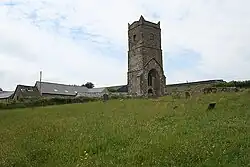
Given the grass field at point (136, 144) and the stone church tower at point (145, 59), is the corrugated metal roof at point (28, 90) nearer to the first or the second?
the stone church tower at point (145, 59)

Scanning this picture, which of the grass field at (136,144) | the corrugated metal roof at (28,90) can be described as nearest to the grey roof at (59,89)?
the corrugated metal roof at (28,90)

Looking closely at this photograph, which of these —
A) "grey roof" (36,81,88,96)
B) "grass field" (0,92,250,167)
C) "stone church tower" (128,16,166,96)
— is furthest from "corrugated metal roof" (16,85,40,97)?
"grass field" (0,92,250,167)

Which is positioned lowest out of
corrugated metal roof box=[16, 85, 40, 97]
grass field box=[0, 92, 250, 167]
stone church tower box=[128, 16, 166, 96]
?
grass field box=[0, 92, 250, 167]

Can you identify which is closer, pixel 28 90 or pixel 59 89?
pixel 28 90

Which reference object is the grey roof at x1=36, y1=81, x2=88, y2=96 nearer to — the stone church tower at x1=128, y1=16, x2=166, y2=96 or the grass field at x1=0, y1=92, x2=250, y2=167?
the stone church tower at x1=128, y1=16, x2=166, y2=96

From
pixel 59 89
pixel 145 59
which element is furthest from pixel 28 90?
pixel 145 59

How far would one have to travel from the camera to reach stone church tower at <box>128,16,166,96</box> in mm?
63134

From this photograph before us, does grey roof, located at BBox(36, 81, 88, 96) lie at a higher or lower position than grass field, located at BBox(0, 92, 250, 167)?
higher

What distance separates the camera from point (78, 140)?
13023mm

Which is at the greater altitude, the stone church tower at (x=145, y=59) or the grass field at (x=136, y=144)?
the stone church tower at (x=145, y=59)

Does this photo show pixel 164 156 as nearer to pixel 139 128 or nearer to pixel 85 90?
pixel 139 128

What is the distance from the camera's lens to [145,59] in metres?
63.8

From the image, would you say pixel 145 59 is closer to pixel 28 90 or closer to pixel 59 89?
pixel 59 89

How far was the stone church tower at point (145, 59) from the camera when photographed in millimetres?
63134
